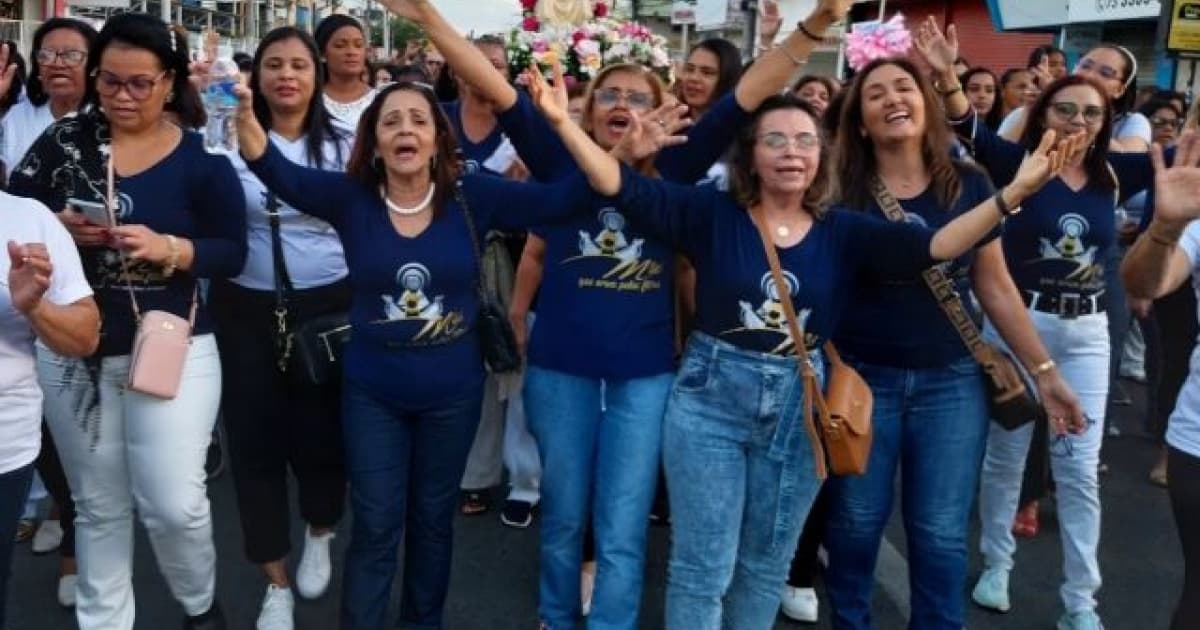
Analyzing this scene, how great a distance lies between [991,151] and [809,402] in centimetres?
171

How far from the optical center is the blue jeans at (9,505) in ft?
8.38

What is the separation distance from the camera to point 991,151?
13.3 ft

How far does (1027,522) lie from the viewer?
4.78m

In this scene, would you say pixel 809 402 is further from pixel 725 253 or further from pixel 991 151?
pixel 991 151

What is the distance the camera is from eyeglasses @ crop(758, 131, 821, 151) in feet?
9.60

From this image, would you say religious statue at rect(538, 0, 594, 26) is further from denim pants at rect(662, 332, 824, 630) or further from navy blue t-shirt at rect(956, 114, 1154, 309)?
denim pants at rect(662, 332, 824, 630)

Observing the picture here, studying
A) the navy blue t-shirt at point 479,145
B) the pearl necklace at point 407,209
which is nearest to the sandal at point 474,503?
the navy blue t-shirt at point 479,145

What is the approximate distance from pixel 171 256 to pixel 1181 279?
272 centimetres

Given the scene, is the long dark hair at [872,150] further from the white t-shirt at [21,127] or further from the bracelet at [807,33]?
the white t-shirt at [21,127]

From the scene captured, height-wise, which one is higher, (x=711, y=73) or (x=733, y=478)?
(x=711, y=73)

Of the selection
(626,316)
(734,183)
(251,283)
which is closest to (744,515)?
(626,316)

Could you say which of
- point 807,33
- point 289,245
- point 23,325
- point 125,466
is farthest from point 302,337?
point 807,33

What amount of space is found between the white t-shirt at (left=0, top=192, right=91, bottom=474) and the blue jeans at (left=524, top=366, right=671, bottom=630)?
1393 mm

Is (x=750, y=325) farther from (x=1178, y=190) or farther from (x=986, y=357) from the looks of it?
(x=1178, y=190)
